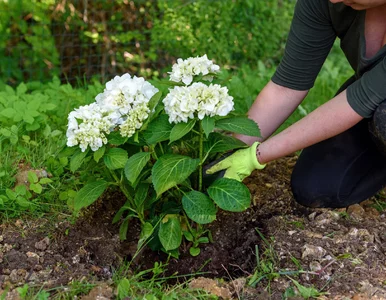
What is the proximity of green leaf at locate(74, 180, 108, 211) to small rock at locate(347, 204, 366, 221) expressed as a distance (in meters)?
1.04

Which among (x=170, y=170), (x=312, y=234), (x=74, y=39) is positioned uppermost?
(x=170, y=170)

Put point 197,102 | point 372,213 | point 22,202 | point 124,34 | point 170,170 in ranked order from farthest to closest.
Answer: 1. point 124,34
2. point 372,213
3. point 22,202
4. point 170,170
5. point 197,102

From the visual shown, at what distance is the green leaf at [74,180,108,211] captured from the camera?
2035mm

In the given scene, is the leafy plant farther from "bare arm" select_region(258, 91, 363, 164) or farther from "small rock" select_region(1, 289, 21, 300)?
"small rock" select_region(1, 289, 21, 300)

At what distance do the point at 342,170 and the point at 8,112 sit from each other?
5.03 feet

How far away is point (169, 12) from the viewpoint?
13.2 feet

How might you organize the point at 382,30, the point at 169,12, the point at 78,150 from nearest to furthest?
the point at 78,150 → the point at 382,30 → the point at 169,12

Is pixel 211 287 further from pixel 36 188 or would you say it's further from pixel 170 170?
pixel 36 188

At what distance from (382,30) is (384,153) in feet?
1.66

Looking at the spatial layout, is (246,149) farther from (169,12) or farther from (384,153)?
(169,12)

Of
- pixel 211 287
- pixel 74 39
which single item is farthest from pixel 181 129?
pixel 74 39

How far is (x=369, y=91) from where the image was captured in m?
2.13

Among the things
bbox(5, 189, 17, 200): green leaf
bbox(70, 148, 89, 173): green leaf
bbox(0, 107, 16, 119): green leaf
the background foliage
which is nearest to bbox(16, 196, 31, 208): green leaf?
bbox(5, 189, 17, 200): green leaf

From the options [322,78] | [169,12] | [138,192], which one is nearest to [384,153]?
[138,192]
